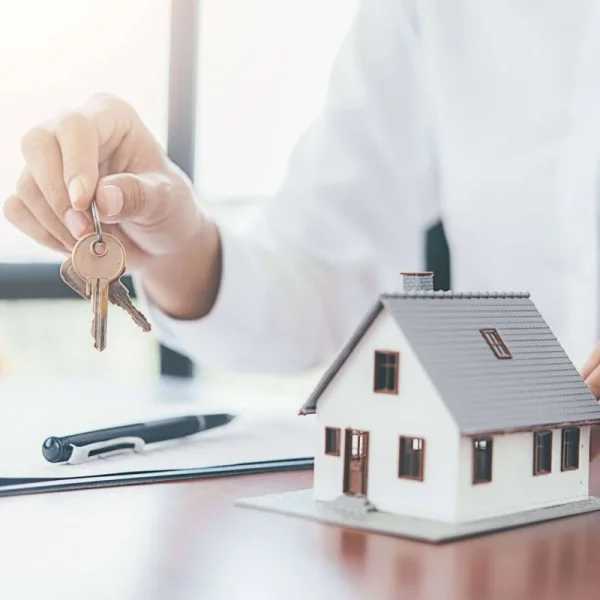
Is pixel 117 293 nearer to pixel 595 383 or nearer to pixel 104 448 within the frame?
pixel 104 448

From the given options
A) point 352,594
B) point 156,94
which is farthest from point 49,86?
point 352,594

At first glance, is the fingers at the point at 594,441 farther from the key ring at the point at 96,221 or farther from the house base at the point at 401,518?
the key ring at the point at 96,221

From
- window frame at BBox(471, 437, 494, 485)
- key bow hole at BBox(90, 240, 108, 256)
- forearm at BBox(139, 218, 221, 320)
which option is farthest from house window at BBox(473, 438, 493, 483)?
forearm at BBox(139, 218, 221, 320)

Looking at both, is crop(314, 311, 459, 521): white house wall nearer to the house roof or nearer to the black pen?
the house roof

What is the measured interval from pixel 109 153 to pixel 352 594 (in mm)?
453

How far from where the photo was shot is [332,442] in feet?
1.74

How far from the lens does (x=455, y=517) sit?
19.4 inches

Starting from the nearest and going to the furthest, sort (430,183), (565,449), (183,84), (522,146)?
(565,449), (522,146), (430,183), (183,84)

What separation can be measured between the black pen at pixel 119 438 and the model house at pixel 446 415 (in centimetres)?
17

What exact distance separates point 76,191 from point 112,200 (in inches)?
1.1

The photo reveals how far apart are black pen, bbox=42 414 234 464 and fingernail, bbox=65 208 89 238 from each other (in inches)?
4.7

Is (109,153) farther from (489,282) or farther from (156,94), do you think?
(156,94)

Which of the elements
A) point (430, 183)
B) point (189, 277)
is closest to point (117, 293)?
point (189, 277)

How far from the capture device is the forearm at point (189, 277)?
3.14 feet
